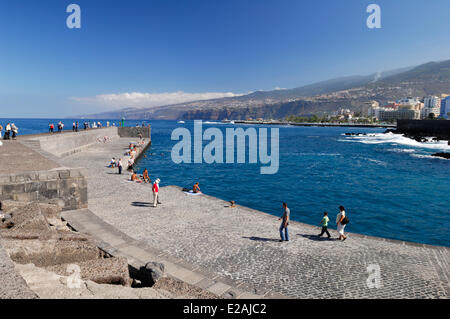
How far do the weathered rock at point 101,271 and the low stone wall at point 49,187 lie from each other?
612 cm

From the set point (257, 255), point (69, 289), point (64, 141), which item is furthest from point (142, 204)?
point (64, 141)

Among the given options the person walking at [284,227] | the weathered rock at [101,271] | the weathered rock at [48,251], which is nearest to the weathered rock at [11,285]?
the weathered rock at [101,271]

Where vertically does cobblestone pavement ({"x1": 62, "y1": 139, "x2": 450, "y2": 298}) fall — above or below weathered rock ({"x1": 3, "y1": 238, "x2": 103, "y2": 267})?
below

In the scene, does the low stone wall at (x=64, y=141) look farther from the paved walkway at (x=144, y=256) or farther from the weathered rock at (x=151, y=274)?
the weathered rock at (x=151, y=274)

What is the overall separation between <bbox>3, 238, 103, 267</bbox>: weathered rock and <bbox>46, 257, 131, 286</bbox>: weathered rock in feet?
2.14

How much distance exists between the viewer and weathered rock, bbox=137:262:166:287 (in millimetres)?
6168

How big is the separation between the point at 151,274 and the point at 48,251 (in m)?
2.52

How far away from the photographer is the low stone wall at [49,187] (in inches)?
402

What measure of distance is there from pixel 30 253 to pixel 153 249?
129 inches

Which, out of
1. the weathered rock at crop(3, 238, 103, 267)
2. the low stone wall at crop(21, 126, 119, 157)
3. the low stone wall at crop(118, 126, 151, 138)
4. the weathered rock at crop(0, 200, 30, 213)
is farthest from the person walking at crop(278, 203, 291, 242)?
the low stone wall at crop(118, 126, 151, 138)

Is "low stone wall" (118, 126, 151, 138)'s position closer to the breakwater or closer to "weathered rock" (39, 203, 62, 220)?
the breakwater
